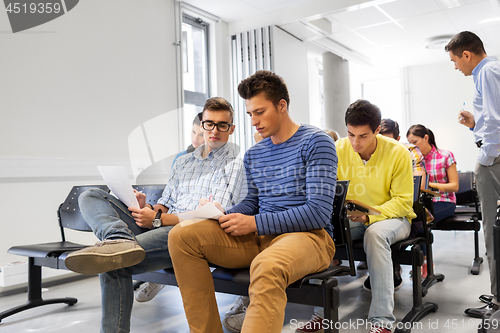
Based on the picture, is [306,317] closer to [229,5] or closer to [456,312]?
[456,312]

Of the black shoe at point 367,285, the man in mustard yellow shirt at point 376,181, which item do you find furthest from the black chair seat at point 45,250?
the black shoe at point 367,285

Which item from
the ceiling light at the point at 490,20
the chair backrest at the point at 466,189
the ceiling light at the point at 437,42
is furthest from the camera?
the ceiling light at the point at 437,42

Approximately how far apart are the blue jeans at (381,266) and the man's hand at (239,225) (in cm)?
77

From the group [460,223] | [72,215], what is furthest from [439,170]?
[72,215]

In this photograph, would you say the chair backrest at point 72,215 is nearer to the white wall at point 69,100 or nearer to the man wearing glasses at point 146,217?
the man wearing glasses at point 146,217

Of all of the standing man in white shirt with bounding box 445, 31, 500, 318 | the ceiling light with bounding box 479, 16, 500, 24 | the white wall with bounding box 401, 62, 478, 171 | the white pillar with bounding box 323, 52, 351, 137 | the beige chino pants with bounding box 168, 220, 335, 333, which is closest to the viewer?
the beige chino pants with bounding box 168, 220, 335, 333

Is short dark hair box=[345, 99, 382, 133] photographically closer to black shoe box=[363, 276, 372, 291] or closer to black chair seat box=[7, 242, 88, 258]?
black shoe box=[363, 276, 372, 291]

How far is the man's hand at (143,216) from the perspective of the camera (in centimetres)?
197

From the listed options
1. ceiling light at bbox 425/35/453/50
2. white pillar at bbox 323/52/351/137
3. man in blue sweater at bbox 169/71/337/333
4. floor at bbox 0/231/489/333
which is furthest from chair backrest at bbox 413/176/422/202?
white pillar at bbox 323/52/351/137

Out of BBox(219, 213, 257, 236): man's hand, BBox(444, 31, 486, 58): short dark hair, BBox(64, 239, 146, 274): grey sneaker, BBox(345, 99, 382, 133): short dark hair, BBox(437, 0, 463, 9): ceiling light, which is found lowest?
BBox(64, 239, 146, 274): grey sneaker

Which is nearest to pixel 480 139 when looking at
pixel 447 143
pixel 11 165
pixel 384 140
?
pixel 384 140

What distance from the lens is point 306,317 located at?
7.52ft

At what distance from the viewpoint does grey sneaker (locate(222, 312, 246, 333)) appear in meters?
2.07

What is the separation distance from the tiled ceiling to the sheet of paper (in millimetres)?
3507
